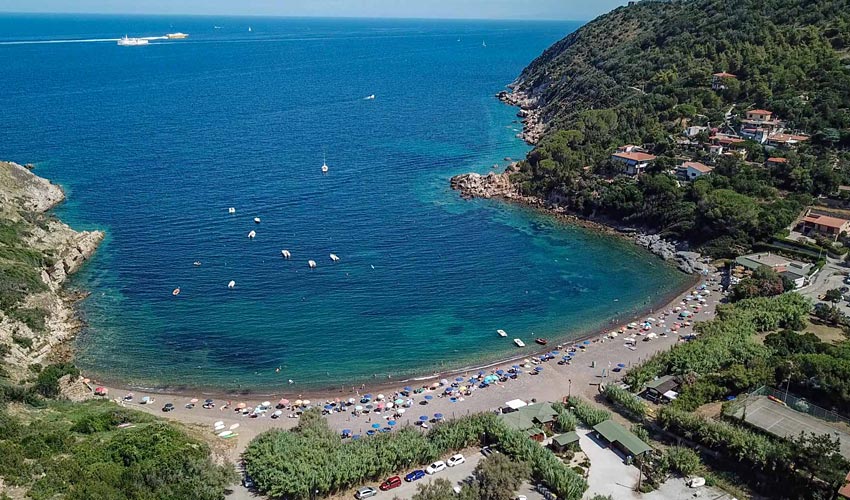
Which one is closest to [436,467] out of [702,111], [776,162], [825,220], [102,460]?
[102,460]

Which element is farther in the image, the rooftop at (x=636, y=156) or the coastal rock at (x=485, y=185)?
the coastal rock at (x=485, y=185)

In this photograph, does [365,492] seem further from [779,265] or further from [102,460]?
[779,265]

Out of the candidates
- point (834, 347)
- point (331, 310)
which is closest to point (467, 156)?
point (331, 310)

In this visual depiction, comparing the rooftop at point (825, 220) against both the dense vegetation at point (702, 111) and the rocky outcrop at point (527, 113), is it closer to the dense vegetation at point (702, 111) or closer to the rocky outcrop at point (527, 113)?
the dense vegetation at point (702, 111)

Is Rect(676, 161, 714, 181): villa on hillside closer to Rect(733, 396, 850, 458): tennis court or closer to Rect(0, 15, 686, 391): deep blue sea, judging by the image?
Rect(0, 15, 686, 391): deep blue sea

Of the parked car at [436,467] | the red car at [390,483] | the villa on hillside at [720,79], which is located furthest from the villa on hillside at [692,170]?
the red car at [390,483]

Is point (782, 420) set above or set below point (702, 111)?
below
